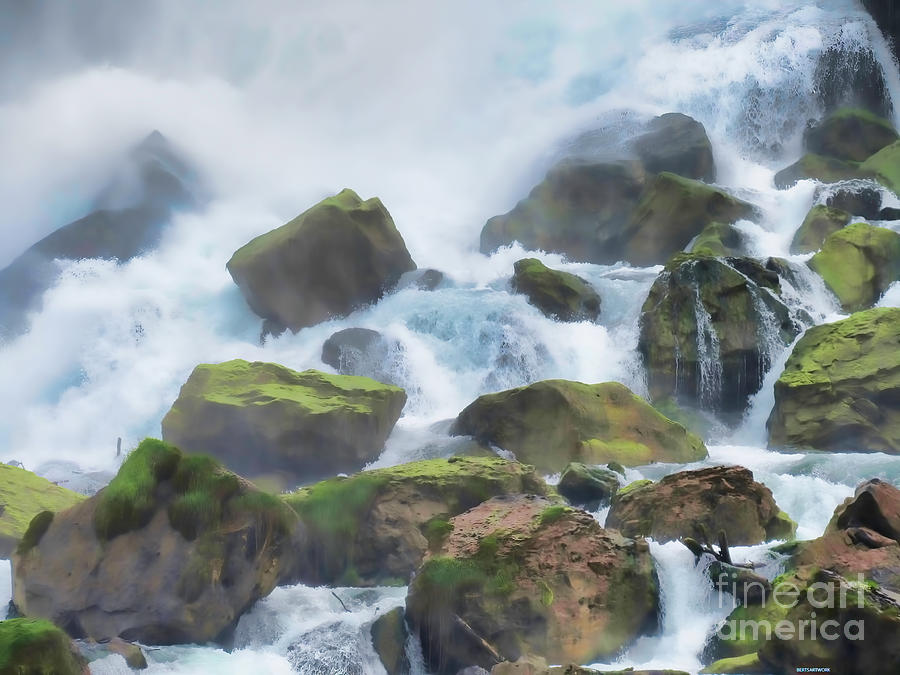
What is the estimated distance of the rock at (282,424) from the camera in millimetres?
18594

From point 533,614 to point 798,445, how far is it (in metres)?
11.0

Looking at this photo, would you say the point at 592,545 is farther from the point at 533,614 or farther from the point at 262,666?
the point at 262,666

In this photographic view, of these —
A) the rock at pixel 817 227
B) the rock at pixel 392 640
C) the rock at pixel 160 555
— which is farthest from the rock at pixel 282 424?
the rock at pixel 817 227

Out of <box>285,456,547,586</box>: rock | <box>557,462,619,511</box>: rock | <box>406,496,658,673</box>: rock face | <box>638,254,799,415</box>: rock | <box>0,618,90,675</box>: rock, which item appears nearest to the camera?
<box>0,618,90,675</box>: rock

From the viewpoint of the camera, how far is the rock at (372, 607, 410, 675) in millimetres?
9906

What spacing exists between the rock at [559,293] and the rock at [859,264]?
621cm

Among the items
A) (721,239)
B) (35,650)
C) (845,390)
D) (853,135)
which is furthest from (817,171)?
(35,650)

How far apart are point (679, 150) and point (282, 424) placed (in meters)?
23.8

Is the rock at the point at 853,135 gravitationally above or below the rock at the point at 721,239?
above

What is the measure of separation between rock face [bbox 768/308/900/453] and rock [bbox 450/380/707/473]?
84.5 inches

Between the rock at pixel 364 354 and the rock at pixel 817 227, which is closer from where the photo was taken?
the rock at pixel 364 354

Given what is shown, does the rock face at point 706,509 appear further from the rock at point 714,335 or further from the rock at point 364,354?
the rock at point 364,354

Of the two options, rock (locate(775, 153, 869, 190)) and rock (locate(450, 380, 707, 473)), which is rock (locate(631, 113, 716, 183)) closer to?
rock (locate(775, 153, 869, 190))

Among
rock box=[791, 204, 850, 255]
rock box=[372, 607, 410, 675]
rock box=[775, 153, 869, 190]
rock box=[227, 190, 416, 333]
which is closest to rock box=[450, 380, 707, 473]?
rock box=[372, 607, 410, 675]
